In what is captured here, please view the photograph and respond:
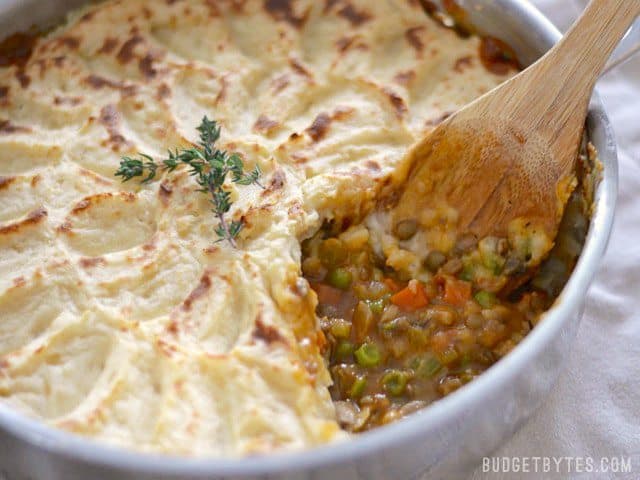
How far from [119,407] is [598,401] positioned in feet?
6.26

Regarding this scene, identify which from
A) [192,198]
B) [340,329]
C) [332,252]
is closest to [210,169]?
[192,198]

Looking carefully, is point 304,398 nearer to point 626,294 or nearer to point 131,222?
point 131,222

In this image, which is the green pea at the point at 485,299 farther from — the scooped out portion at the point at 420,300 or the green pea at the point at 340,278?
the green pea at the point at 340,278

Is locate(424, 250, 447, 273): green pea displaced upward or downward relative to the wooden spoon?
downward

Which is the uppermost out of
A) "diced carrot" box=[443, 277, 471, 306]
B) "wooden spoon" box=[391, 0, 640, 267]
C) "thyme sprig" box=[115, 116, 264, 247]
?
"wooden spoon" box=[391, 0, 640, 267]

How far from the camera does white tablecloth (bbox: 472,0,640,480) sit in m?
3.31

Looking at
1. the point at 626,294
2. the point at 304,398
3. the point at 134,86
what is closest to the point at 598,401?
the point at 626,294

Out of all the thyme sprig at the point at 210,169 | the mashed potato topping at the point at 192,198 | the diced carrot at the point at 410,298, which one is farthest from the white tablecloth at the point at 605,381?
the thyme sprig at the point at 210,169

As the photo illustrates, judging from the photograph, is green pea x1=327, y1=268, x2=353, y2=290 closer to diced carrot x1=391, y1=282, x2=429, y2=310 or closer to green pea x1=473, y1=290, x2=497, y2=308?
diced carrot x1=391, y1=282, x2=429, y2=310

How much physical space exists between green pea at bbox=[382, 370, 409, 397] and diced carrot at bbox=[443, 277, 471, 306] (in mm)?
406

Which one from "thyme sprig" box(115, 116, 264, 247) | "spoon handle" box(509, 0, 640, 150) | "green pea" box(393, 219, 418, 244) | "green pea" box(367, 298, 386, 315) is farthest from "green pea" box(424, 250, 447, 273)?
"thyme sprig" box(115, 116, 264, 247)

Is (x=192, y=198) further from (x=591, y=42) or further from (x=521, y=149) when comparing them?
(x=591, y=42)

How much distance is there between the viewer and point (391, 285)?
3.53 metres

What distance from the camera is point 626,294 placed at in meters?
3.86
